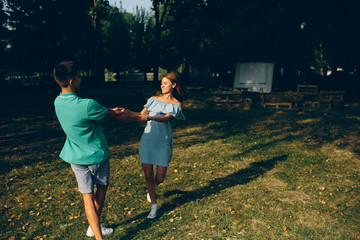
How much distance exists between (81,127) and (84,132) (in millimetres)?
78

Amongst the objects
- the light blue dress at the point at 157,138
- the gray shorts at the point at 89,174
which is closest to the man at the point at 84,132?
the gray shorts at the point at 89,174

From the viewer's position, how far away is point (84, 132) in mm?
3238

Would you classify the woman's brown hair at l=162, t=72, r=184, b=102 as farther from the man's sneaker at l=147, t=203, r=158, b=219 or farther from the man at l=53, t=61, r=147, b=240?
the man's sneaker at l=147, t=203, r=158, b=219

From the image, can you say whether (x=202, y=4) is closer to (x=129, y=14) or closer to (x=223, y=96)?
(x=223, y=96)

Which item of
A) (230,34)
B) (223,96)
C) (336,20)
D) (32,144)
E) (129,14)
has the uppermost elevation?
(129,14)

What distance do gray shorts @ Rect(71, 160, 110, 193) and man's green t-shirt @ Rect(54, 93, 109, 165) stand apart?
0.11m

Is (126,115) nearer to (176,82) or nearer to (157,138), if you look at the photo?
(157,138)

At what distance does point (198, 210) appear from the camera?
193 inches

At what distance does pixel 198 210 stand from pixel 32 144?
694 centimetres

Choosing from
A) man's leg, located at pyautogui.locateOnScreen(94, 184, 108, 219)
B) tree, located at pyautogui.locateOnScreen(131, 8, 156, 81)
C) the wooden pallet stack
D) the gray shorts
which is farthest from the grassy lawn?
tree, located at pyautogui.locateOnScreen(131, 8, 156, 81)

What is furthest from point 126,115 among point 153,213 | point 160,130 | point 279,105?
point 279,105

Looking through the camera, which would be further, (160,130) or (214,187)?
(214,187)

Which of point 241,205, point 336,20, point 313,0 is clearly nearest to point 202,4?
point 313,0

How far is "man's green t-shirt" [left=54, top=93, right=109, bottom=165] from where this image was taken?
3.09 meters
